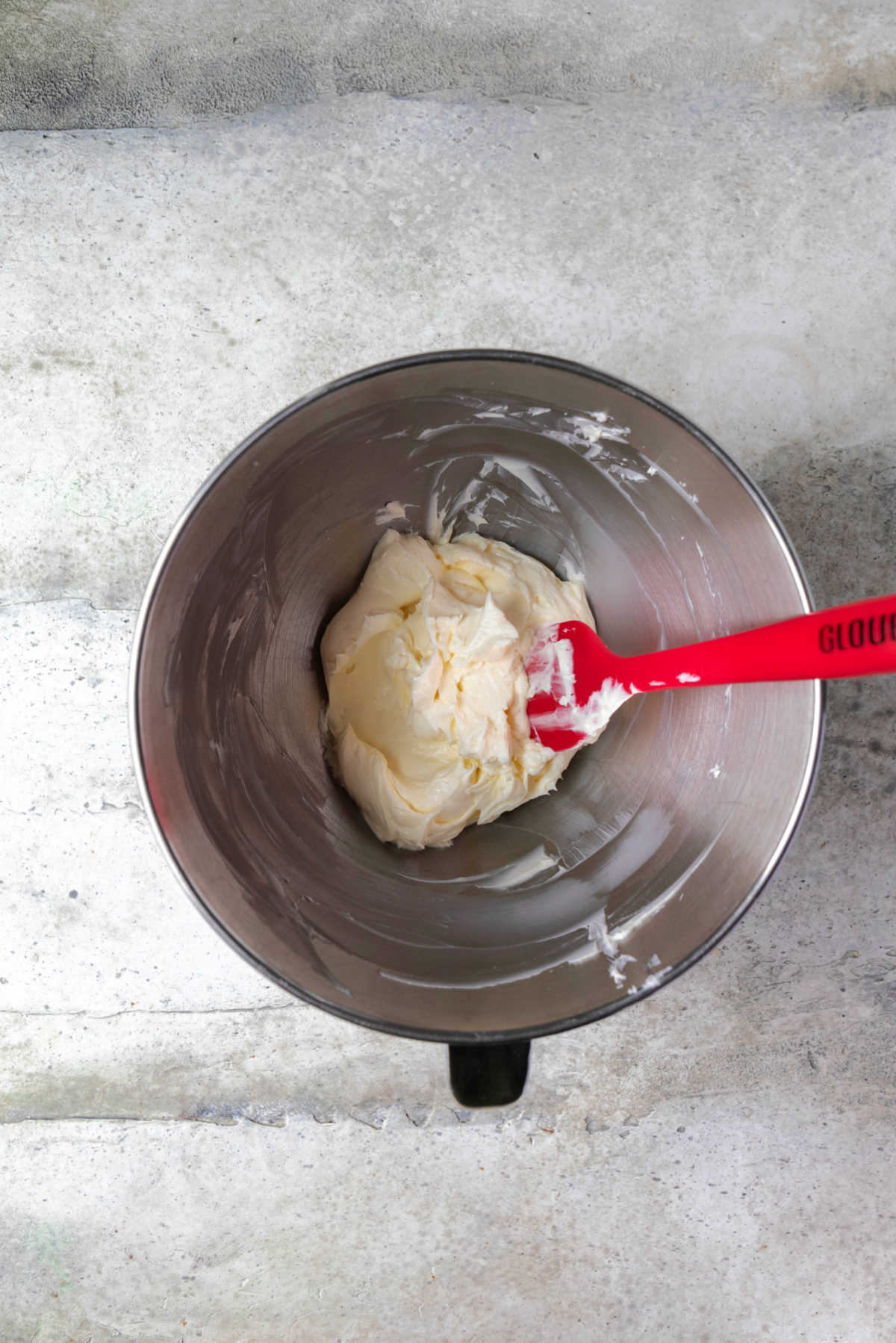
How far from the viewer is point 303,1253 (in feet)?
5.03

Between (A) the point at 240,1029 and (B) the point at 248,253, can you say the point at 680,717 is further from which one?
(B) the point at 248,253

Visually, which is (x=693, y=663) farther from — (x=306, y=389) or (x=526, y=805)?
(x=306, y=389)

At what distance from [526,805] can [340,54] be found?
50.1 inches

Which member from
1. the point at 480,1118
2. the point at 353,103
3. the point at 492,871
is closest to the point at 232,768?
the point at 492,871

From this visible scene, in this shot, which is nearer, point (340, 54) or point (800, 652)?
point (800, 652)

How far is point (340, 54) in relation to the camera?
1.48 m

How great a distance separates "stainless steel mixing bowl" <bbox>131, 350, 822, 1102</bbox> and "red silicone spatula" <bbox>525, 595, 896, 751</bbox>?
4.2 inches

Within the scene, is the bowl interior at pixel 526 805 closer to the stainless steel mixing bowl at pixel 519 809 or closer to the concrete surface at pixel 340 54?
the stainless steel mixing bowl at pixel 519 809

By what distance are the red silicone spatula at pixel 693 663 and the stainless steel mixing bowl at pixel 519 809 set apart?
107 mm

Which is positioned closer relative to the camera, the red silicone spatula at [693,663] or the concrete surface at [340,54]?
the red silicone spatula at [693,663]

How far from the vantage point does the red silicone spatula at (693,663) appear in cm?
82

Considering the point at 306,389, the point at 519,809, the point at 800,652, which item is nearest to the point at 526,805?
the point at 519,809

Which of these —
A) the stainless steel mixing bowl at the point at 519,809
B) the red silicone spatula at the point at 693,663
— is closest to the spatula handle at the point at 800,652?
the red silicone spatula at the point at 693,663

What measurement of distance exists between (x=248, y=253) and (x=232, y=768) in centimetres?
87
